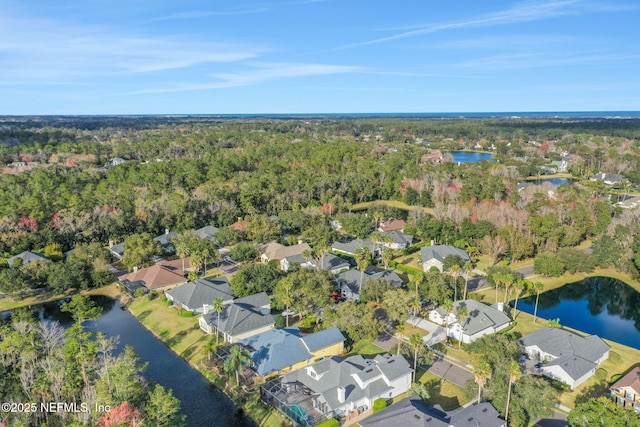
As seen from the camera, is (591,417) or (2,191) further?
(2,191)

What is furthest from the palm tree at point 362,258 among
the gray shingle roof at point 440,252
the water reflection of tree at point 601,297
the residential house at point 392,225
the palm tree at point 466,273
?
the water reflection of tree at point 601,297

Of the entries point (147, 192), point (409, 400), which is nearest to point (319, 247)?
point (409, 400)

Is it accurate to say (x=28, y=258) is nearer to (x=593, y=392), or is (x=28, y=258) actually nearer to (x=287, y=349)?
(x=287, y=349)

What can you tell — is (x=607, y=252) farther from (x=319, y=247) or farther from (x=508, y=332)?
(x=319, y=247)

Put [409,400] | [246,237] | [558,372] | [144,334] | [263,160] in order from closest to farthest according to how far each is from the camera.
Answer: [409,400]
[558,372]
[144,334]
[246,237]
[263,160]

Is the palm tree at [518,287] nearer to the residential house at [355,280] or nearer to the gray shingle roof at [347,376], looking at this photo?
the residential house at [355,280]

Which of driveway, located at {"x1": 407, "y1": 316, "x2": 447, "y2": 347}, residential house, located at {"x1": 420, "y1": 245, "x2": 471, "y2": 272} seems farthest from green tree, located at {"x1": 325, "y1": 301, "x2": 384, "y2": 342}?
residential house, located at {"x1": 420, "y1": 245, "x2": 471, "y2": 272}

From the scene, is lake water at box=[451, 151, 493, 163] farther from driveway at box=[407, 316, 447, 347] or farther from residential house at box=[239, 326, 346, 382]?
residential house at box=[239, 326, 346, 382]

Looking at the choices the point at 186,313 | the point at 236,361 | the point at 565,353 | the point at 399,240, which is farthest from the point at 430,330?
the point at 399,240
